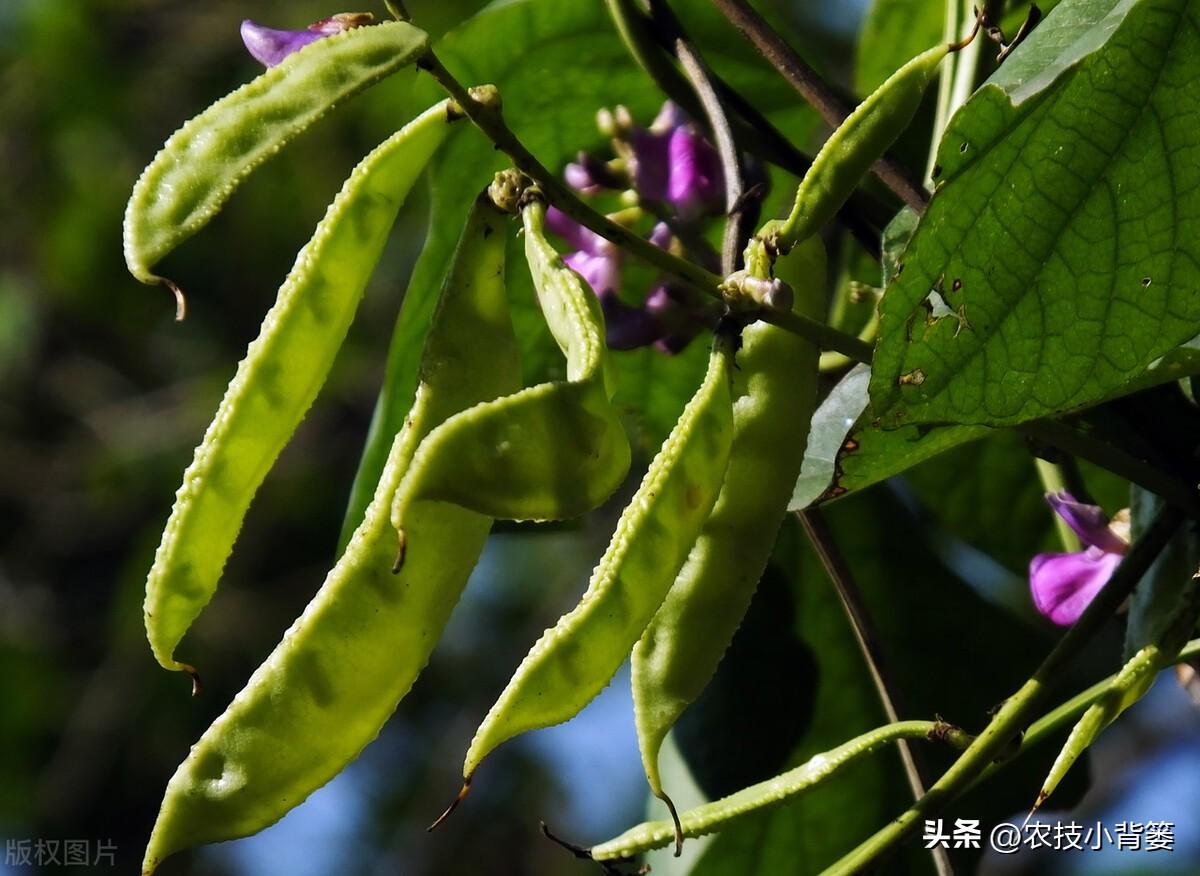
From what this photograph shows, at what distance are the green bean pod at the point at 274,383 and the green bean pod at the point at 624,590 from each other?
13 cm

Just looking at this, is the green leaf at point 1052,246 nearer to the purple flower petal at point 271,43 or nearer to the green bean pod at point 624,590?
the green bean pod at point 624,590

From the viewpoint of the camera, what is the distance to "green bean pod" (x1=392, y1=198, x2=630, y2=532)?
0.50 meters

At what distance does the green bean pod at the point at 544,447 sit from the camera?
0.50 meters

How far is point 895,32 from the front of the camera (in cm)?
112

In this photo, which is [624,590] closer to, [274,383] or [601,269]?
[274,383]

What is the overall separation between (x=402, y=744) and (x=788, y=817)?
2080mm

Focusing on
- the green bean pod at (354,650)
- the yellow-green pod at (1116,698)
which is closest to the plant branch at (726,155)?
the green bean pod at (354,650)

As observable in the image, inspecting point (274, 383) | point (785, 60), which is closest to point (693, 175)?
point (785, 60)

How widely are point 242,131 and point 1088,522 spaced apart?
47cm

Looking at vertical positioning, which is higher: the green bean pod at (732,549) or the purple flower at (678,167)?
the purple flower at (678,167)

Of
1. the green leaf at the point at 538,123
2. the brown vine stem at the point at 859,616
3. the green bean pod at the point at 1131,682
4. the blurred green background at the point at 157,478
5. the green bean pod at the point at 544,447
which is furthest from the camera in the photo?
the blurred green background at the point at 157,478

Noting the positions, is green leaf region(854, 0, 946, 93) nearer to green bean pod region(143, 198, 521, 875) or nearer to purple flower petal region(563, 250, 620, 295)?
purple flower petal region(563, 250, 620, 295)

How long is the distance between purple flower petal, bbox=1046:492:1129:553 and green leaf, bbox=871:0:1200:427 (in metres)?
0.21

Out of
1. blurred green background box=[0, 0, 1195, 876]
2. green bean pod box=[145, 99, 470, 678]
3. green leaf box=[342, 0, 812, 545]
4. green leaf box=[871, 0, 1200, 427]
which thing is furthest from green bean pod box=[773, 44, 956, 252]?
blurred green background box=[0, 0, 1195, 876]
